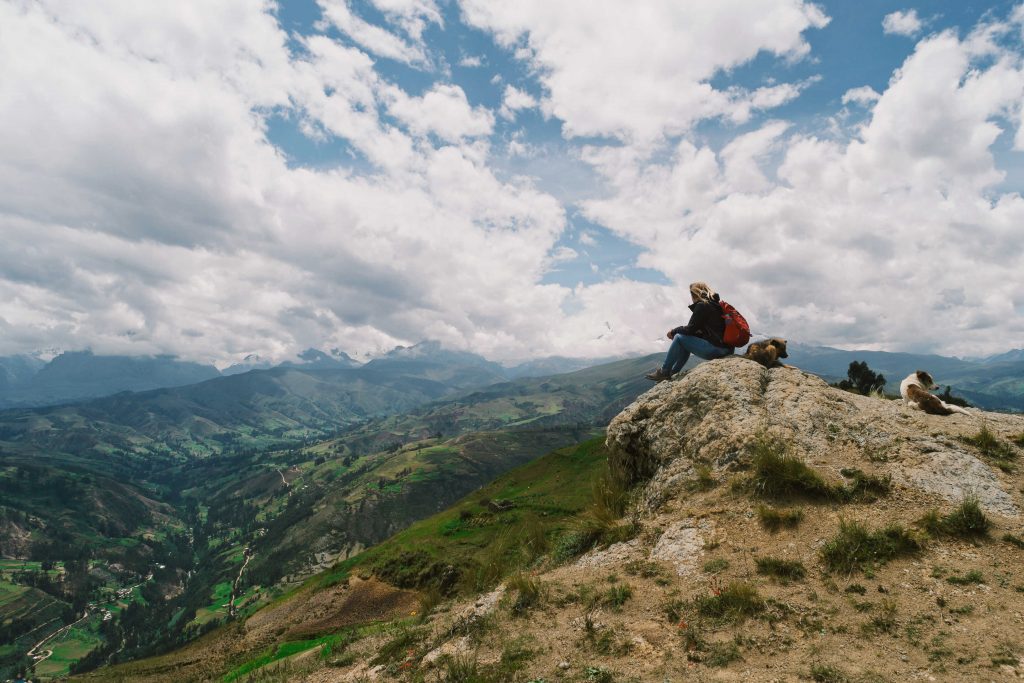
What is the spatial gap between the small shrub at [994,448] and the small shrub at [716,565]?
6577 mm

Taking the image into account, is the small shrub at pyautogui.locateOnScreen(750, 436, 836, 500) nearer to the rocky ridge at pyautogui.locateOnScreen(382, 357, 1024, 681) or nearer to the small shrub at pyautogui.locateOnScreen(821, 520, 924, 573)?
the rocky ridge at pyautogui.locateOnScreen(382, 357, 1024, 681)

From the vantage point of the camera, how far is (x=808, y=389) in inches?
517

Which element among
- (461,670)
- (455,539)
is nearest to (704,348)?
(461,670)

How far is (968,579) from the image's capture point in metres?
7.25

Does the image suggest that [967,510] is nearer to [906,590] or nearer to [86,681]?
[906,590]

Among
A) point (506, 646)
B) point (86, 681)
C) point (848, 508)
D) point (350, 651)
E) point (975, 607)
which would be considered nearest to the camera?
point (975, 607)

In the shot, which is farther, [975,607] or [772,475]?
[772,475]

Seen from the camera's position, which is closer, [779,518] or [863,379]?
[779,518]

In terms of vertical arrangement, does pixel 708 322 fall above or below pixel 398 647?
above

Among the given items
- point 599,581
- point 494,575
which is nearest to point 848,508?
point 599,581

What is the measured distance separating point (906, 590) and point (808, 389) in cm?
670

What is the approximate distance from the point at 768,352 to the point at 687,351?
8.85ft

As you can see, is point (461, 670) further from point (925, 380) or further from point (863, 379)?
point (863, 379)

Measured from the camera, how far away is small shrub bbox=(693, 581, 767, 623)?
24.7 ft
